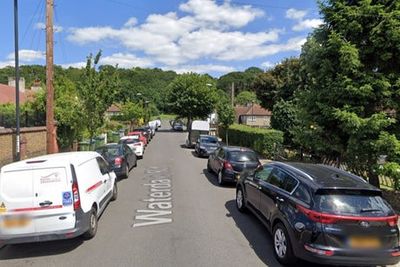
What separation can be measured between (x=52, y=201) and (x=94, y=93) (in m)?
12.3

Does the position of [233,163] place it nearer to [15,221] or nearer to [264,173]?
[264,173]

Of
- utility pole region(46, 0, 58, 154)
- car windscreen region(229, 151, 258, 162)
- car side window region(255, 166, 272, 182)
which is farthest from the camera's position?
utility pole region(46, 0, 58, 154)

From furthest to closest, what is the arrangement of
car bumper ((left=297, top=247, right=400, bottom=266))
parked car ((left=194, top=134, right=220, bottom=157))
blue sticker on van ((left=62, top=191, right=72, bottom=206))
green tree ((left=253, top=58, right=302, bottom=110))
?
green tree ((left=253, top=58, right=302, bottom=110))
parked car ((left=194, top=134, right=220, bottom=157))
blue sticker on van ((left=62, top=191, right=72, bottom=206))
car bumper ((left=297, top=247, right=400, bottom=266))

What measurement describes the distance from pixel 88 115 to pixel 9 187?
12.3 metres

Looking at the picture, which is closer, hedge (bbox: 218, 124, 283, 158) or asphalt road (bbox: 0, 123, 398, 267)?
asphalt road (bbox: 0, 123, 398, 267)

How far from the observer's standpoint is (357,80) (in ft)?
35.7

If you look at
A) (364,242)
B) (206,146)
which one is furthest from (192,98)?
(364,242)

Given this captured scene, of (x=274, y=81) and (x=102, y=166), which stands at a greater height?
(x=274, y=81)

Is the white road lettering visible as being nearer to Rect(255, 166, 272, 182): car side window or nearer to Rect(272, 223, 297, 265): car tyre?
Rect(255, 166, 272, 182): car side window

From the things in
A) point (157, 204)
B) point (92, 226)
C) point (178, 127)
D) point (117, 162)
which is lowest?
point (178, 127)

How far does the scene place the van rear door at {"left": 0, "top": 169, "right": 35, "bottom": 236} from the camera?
21.0 ft

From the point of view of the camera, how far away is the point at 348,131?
1062 cm

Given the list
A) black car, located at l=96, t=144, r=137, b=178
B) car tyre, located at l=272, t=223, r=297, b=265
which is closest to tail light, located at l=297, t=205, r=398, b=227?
car tyre, located at l=272, t=223, r=297, b=265

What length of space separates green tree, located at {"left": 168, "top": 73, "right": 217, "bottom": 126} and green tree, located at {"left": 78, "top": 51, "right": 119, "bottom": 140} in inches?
1668
